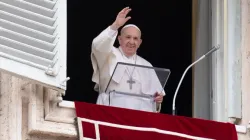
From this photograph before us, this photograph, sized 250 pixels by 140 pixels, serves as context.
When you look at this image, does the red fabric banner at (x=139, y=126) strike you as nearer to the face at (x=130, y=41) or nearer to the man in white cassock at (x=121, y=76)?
the man in white cassock at (x=121, y=76)

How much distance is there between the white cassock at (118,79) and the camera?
11664mm

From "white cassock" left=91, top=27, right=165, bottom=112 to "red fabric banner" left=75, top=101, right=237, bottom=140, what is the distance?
38cm

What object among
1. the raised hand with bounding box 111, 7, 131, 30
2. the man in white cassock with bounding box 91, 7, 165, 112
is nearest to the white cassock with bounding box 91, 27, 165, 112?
the man in white cassock with bounding box 91, 7, 165, 112

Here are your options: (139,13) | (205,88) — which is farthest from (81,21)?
(205,88)

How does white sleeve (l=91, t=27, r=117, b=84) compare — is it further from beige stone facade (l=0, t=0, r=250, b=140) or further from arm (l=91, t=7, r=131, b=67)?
beige stone facade (l=0, t=0, r=250, b=140)

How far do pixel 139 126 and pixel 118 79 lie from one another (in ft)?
1.92

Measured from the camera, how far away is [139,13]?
14.1 m

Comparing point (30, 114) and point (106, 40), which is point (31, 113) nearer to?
point (30, 114)

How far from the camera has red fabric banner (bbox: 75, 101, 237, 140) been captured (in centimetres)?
1112

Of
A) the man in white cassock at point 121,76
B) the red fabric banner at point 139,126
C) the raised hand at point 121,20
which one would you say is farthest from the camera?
the man in white cassock at point 121,76

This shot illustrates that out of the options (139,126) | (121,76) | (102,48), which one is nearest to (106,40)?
(102,48)

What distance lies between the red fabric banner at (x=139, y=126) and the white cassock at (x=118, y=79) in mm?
379

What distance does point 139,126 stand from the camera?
11.2m

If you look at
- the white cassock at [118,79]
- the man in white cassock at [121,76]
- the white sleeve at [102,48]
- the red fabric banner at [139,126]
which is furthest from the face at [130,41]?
the red fabric banner at [139,126]
